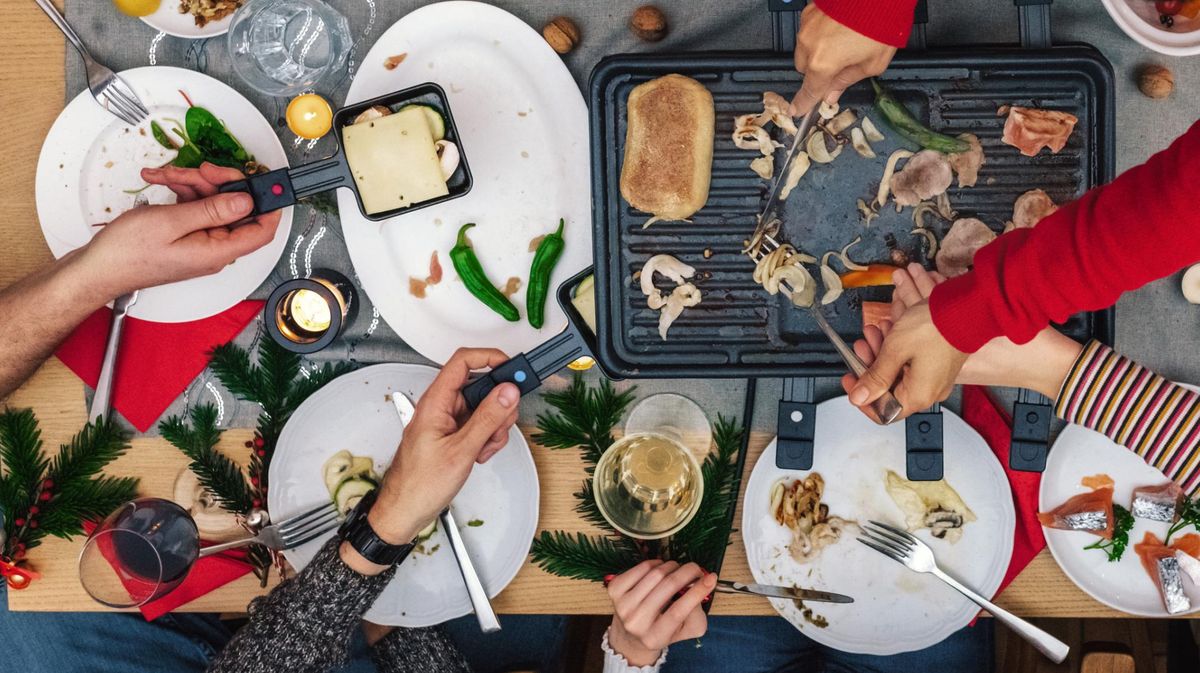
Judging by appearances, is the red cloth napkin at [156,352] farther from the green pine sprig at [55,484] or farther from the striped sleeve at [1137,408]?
the striped sleeve at [1137,408]

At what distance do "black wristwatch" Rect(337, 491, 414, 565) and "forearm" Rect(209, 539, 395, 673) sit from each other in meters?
0.04

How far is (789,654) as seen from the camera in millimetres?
2188

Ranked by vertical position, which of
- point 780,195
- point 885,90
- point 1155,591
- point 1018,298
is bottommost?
point 1155,591

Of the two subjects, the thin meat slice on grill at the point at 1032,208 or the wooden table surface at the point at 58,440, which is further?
the wooden table surface at the point at 58,440

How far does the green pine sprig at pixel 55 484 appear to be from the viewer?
1768 mm

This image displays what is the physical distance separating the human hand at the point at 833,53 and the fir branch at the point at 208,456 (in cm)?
141

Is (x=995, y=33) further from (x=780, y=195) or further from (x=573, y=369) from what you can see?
(x=573, y=369)

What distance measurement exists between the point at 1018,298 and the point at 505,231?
3.25 ft

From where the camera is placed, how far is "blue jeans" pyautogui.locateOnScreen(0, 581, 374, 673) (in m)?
2.16

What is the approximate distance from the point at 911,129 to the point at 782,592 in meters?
0.96

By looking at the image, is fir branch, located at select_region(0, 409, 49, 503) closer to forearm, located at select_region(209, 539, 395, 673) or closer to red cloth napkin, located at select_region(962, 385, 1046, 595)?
forearm, located at select_region(209, 539, 395, 673)

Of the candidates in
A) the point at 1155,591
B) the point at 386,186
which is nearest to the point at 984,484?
the point at 1155,591

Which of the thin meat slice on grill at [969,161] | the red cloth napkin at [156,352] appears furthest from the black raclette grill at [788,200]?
the red cloth napkin at [156,352]

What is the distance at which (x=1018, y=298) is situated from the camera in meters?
1.25
